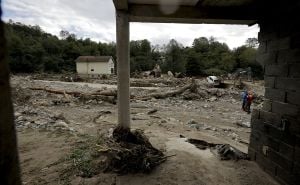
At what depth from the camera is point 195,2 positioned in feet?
15.5

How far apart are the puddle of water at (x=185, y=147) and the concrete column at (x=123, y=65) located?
1385mm

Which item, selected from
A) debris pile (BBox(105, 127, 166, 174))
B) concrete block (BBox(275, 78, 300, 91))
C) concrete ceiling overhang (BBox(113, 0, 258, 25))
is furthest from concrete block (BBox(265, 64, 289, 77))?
debris pile (BBox(105, 127, 166, 174))

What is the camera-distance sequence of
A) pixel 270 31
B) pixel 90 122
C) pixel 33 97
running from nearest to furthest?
pixel 270 31 < pixel 90 122 < pixel 33 97

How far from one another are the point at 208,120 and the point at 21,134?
7.71 m

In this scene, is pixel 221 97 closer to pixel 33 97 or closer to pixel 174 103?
pixel 174 103

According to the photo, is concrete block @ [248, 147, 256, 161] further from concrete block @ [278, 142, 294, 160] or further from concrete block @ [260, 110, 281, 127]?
concrete block @ [278, 142, 294, 160]

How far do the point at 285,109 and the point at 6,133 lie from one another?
4251mm

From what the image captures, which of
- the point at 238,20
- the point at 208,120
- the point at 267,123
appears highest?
the point at 238,20

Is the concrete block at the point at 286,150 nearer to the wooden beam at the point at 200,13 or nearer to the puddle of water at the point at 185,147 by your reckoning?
the puddle of water at the point at 185,147

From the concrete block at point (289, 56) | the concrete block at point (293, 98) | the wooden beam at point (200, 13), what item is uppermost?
the wooden beam at point (200, 13)

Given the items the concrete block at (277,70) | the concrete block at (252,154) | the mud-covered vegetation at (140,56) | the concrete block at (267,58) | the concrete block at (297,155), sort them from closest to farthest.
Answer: the concrete block at (297,155), the concrete block at (277,70), the concrete block at (267,58), the concrete block at (252,154), the mud-covered vegetation at (140,56)

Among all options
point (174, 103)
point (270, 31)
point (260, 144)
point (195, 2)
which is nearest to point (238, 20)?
point (270, 31)

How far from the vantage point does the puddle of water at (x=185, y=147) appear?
5374 mm

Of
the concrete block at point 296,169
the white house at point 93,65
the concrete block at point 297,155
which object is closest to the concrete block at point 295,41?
the concrete block at point 297,155
